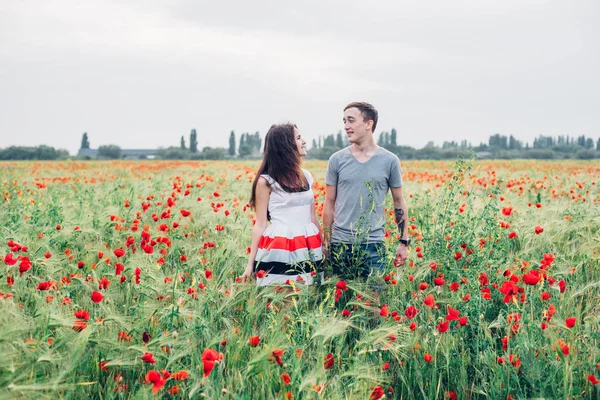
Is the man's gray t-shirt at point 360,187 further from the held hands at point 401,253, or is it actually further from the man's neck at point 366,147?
the held hands at point 401,253

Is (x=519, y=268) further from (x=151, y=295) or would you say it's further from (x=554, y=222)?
(x=151, y=295)

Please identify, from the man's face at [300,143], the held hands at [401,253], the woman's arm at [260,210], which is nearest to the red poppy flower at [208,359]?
the woman's arm at [260,210]

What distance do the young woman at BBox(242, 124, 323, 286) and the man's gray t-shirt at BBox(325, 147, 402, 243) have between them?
284mm

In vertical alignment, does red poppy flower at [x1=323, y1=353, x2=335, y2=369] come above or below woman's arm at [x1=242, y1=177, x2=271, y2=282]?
below

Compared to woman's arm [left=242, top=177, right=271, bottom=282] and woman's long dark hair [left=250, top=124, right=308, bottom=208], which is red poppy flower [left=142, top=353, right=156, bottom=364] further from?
woman's long dark hair [left=250, top=124, right=308, bottom=208]

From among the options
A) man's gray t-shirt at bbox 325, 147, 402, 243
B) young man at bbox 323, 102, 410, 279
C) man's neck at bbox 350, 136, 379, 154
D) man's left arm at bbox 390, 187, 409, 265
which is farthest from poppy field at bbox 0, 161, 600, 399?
man's neck at bbox 350, 136, 379, 154

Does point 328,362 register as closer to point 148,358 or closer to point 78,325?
point 148,358

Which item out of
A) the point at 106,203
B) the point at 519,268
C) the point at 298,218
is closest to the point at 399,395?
the point at 298,218

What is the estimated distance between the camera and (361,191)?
3408 mm

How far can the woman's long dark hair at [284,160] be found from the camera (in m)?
3.22

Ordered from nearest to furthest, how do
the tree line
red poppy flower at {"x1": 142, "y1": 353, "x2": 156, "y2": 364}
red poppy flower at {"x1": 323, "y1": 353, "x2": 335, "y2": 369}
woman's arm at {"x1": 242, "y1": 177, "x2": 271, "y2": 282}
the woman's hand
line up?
1. red poppy flower at {"x1": 142, "y1": 353, "x2": 156, "y2": 364}
2. red poppy flower at {"x1": 323, "y1": 353, "x2": 335, "y2": 369}
3. the woman's hand
4. woman's arm at {"x1": 242, "y1": 177, "x2": 271, "y2": 282}
5. the tree line

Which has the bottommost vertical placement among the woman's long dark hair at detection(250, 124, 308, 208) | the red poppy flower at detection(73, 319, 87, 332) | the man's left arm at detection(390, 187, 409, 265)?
the red poppy flower at detection(73, 319, 87, 332)

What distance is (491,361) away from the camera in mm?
2186

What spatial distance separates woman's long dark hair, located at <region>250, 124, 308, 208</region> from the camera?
3219mm
